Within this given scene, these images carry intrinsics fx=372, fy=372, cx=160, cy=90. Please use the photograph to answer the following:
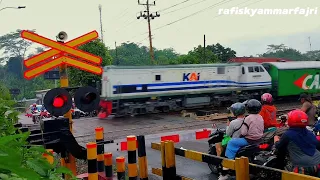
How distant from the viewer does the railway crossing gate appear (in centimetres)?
488

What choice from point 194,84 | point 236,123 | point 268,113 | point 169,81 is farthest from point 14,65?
point 236,123

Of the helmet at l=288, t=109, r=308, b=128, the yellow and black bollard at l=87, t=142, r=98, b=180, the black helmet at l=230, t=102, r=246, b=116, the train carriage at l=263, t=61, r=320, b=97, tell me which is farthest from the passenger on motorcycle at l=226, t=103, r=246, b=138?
the train carriage at l=263, t=61, r=320, b=97

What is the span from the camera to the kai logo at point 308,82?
85.9 ft

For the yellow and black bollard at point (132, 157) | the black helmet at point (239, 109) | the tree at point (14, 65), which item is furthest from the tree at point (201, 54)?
the tree at point (14, 65)

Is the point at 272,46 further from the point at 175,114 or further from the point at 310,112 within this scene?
the point at 310,112

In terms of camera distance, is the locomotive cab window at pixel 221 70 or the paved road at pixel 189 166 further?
the locomotive cab window at pixel 221 70

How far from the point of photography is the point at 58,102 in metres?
4.89

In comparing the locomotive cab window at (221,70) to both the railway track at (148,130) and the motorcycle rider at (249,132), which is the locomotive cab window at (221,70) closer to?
the railway track at (148,130)

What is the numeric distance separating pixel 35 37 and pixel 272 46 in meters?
96.6

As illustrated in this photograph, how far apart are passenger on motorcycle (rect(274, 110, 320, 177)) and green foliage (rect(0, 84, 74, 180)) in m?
3.19

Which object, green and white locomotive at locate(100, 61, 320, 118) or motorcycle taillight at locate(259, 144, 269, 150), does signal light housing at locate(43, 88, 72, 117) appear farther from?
Answer: green and white locomotive at locate(100, 61, 320, 118)

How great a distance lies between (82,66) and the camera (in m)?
5.37

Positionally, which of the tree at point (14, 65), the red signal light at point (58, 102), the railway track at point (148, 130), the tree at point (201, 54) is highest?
the tree at point (14, 65)

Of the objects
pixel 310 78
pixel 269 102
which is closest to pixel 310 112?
pixel 269 102
